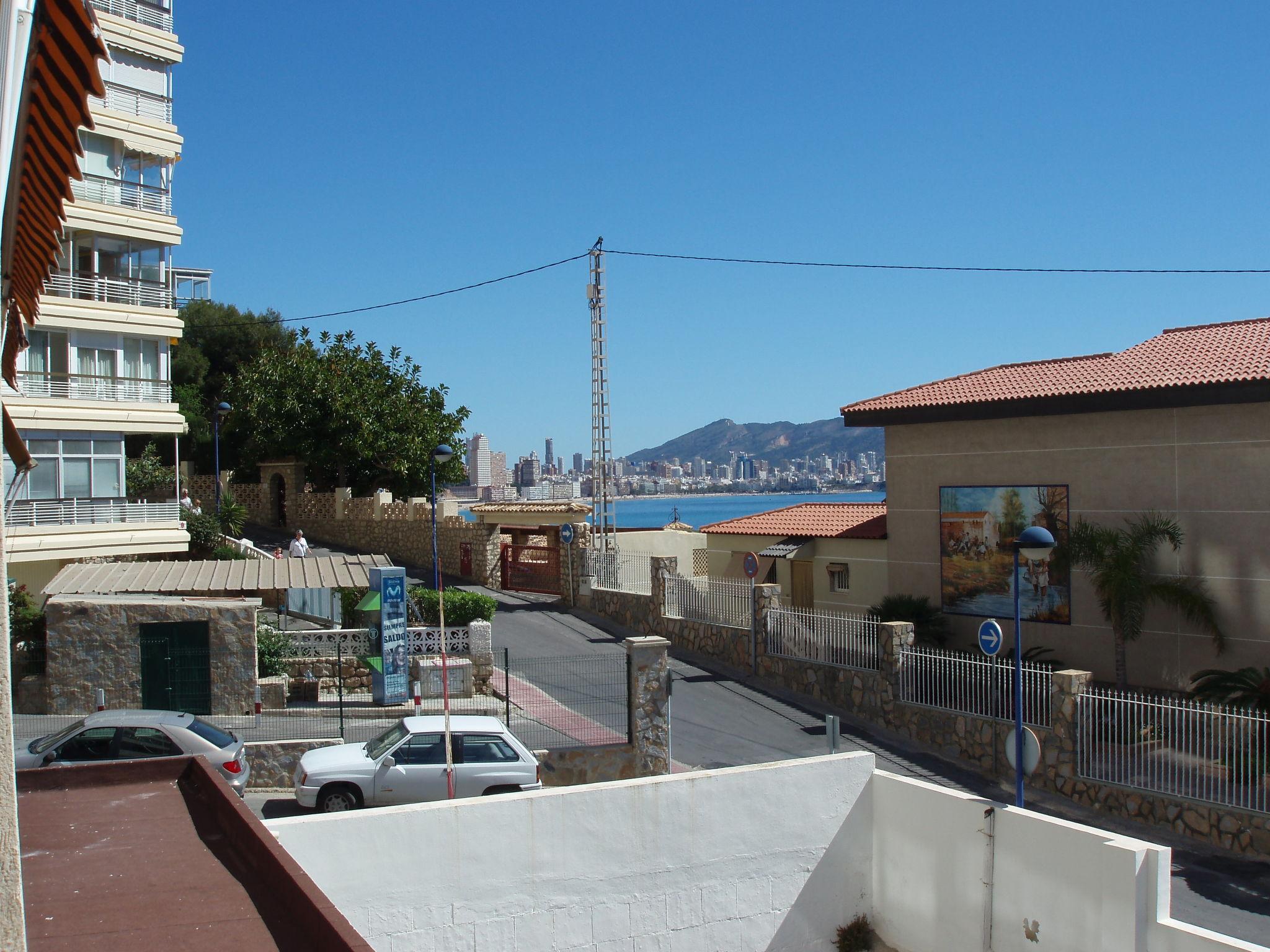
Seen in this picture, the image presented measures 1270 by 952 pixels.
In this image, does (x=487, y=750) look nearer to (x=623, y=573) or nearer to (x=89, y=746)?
(x=89, y=746)

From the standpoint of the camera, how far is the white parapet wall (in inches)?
392

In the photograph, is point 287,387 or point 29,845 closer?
point 29,845

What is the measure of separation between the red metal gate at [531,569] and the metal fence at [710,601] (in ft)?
19.5

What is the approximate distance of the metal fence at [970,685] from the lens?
17.8 meters

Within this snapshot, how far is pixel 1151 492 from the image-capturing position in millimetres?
20781

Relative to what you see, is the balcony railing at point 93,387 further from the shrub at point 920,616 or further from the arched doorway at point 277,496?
the shrub at point 920,616

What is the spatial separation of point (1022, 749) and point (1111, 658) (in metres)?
8.58

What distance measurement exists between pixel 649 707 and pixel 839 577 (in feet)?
36.5

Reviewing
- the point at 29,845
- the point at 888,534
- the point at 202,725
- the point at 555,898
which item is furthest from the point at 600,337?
the point at 29,845

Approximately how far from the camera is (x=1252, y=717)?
48.0 feet

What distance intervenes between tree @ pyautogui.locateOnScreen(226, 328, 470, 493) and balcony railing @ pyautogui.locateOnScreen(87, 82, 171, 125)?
1504 cm

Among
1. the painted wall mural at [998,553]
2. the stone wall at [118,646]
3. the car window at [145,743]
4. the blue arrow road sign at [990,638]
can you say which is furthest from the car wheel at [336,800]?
the painted wall mural at [998,553]

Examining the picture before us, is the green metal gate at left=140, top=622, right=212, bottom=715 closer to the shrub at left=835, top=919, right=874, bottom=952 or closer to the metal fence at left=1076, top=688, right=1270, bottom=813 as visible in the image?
the shrub at left=835, top=919, right=874, bottom=952

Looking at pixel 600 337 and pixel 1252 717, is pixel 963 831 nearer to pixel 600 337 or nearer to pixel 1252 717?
pixel 1252 717
